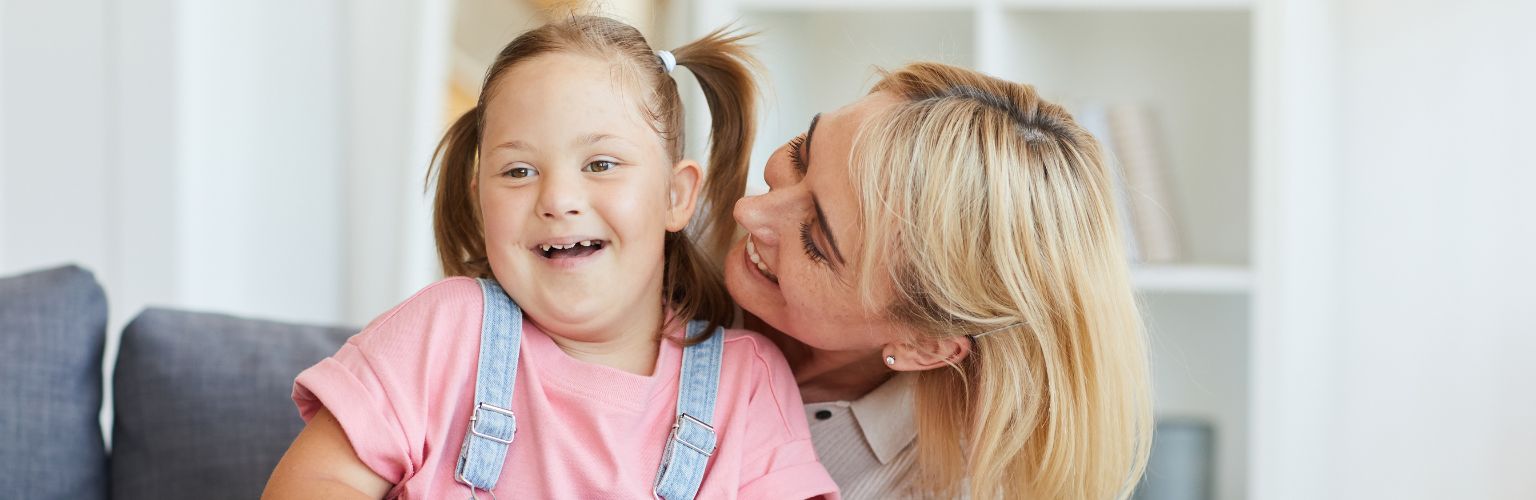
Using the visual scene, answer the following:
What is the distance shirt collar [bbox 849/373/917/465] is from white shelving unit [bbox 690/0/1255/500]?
3.89 ft

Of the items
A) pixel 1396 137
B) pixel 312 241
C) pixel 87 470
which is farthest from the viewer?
pixel 312 241

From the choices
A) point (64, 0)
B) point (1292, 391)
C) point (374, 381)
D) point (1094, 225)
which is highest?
point (64, 0)

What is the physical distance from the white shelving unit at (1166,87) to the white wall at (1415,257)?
17 centimetres

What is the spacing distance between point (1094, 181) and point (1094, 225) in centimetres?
4

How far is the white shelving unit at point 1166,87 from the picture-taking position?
2.50 m

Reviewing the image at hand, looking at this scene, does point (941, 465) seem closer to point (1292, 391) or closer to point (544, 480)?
point (544, 480)

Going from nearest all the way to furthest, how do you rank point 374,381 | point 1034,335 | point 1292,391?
point 374,381 → point 1034,335 → point 1292,391

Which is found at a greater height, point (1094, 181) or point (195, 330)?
point (1094, 181)

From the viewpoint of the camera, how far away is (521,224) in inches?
42.9

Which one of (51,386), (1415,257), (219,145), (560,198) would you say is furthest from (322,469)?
(1415,257)

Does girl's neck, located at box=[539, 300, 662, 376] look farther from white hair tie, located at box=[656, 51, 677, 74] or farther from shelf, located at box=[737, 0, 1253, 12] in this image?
shelf, located at box=[737, 0, 1253, 12]

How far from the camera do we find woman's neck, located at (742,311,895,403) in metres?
1.34

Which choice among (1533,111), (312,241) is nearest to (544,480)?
(312,241)

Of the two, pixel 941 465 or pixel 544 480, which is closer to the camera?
pixel 544 480
